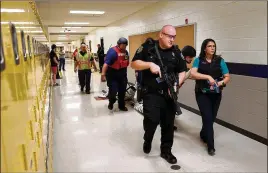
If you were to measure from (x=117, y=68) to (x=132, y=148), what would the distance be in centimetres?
188

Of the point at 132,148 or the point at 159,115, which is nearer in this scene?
the point at 159,115

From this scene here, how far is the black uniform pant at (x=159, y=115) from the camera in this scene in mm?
2510

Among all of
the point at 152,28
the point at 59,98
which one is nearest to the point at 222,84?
the point at 152,28

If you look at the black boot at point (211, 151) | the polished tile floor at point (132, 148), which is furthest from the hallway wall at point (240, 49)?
the black boot at point (211, 151)

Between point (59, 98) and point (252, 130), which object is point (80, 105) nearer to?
point (59, 98)

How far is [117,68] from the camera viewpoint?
445cm

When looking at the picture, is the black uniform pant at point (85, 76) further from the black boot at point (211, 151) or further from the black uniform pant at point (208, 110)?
the black boot at point (211, 151)

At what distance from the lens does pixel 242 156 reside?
270cm

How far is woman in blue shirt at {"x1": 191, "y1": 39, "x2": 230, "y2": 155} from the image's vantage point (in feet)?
9.04

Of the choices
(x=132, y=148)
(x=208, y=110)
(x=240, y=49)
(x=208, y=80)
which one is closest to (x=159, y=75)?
(x=208, y=80)

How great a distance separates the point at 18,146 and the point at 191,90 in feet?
13.5

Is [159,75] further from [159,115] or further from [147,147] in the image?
[147,147]

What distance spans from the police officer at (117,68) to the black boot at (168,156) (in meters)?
2.11

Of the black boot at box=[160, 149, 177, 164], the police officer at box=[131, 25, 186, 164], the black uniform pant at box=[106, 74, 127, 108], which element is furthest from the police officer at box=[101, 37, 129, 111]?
the black boot at box=[160, 149, 177, 164]
